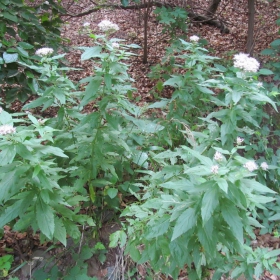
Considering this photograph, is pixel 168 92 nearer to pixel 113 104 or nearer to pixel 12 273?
pixel 113 104

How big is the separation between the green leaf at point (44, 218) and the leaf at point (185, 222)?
775mm

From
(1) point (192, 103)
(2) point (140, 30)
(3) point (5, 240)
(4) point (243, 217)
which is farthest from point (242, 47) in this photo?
(3) point (5, 240)

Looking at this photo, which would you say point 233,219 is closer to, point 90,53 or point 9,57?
point 90,53

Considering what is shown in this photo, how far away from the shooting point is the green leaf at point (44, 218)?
1.71m

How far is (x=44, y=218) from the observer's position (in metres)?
1.74

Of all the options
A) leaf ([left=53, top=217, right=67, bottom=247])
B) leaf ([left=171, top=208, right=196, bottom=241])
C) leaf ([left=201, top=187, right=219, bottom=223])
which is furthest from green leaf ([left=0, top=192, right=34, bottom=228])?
leaf ([left=201, top=187, right=219, bottom=223])

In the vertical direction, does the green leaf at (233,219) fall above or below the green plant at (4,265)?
above

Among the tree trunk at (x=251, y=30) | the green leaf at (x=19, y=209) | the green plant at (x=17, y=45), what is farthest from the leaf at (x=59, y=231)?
the tree trunk at (x=251, y=30)

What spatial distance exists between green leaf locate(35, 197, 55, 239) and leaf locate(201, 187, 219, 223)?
95 cm

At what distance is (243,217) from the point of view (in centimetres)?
163

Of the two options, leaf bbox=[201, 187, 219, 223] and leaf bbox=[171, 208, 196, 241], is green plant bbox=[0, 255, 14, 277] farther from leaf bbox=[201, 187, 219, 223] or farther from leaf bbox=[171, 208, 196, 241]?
leaf bbox=[201, 187, 219, 223]

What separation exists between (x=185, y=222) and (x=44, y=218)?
2.91 ft

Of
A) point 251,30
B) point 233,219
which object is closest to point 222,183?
point 233,219

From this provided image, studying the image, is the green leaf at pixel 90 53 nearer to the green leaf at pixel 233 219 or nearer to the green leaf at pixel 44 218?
the green leaf at pixel 44 218
